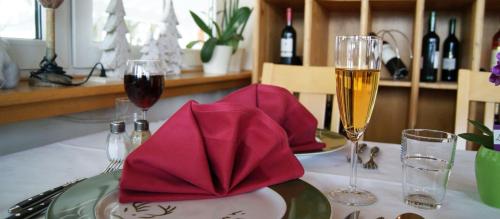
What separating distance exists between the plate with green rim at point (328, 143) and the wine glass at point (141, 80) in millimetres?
290

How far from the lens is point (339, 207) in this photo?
1.64 feet

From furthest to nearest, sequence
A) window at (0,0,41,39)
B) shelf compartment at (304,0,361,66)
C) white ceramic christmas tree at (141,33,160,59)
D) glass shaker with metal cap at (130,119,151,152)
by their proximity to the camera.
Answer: shelf compartment at (304,0,361,66), white ceramic christmas tree at (141,33,160,59), window at (0,0,41,39), glass shaker with metal cap at (130,119,151,152)

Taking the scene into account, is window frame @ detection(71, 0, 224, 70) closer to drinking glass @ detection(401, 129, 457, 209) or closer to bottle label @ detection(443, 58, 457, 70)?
drinking glass @ detection(401, 129, 457, 209)

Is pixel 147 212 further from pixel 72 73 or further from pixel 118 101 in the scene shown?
pixel 72 73

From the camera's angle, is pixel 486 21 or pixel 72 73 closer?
pixel 72 73

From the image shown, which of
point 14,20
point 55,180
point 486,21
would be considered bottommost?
point 55,180

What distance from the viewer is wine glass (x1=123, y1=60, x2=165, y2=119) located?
0.72 m

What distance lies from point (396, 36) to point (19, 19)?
5.57 feet

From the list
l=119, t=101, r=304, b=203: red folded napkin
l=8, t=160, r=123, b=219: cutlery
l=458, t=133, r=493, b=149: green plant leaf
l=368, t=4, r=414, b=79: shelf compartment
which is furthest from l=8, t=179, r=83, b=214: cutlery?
l=368, t=4, r=414, b=79: shelf compartment

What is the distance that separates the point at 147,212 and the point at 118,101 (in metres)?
0.51

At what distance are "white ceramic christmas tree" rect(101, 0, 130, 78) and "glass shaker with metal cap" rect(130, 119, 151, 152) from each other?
605mm

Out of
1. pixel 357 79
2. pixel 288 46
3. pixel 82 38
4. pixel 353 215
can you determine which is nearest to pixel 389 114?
pixel 288 46

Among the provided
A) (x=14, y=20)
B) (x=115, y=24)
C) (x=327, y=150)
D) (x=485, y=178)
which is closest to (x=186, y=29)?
(x=115, y=24)

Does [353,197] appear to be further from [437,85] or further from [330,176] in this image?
[437,85]
